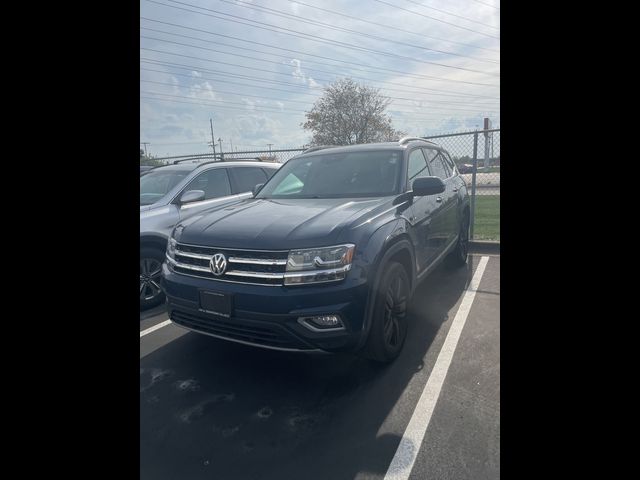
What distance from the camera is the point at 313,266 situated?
98.7 inches

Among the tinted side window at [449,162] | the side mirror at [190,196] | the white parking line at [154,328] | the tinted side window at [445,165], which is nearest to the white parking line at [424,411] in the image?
the tinted side window at [445,165]

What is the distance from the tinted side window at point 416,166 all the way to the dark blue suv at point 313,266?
8 centimetres

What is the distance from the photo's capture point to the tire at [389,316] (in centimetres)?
272

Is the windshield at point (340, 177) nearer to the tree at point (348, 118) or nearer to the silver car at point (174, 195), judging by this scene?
the silver car at point (174, 195)

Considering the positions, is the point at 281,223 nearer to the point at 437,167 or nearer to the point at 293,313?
the point at 293,313

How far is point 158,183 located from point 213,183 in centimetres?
72

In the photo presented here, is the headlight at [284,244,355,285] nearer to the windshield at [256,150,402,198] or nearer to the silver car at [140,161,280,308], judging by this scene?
the windshield at [256,150,402,198]

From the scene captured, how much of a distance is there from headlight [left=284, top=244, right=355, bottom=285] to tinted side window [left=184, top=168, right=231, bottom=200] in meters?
3.05

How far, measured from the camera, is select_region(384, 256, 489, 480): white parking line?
2.00 m

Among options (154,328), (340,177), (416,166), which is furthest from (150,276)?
(416,166)

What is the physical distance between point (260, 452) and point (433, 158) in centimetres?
381
